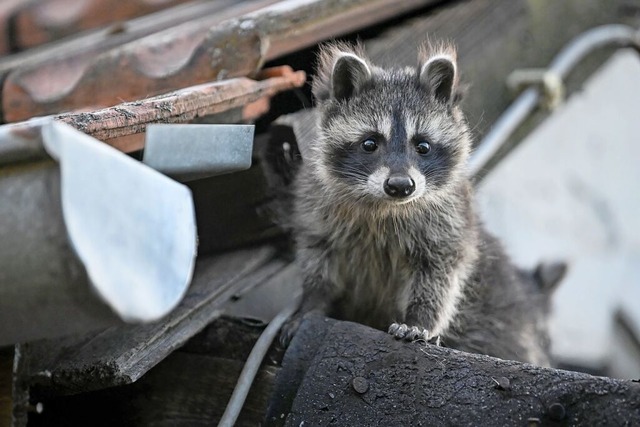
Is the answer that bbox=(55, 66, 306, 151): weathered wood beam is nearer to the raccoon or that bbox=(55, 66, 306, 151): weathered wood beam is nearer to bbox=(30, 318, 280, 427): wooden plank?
the raccoon

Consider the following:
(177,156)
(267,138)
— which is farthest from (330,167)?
(177,156)

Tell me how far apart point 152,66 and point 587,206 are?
4877mm

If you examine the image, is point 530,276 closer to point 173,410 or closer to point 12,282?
point 173,410

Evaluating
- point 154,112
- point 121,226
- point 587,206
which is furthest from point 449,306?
point 587,206

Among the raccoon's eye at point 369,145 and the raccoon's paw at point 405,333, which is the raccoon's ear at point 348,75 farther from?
the raccoon's paw at point 405,333

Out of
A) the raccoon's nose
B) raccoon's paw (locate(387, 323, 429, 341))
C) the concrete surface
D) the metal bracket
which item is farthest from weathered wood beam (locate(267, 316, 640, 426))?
the concrete surface

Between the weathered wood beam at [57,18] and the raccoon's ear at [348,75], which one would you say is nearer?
the raccoon's ear at [348,75]

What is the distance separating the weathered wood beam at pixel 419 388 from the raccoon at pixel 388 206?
754mm

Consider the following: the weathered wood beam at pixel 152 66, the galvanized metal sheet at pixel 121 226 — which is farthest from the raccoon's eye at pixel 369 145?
the galvanized metal sheet at pixel 121 226

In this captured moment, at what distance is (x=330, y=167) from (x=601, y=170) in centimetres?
450

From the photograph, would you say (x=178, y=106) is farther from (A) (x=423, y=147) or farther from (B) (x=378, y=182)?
(A) (x=423, y=147)

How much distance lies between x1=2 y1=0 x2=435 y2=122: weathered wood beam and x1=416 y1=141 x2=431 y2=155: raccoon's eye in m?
0.60

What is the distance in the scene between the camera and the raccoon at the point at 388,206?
3273 millimetres

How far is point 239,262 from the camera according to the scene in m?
3.21
